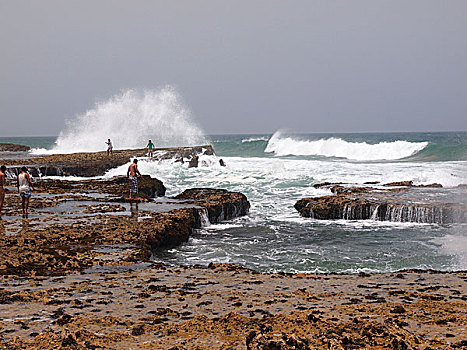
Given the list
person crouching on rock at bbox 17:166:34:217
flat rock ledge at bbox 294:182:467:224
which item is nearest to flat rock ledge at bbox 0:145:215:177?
person crouching on rock at bbox 17:166:34:217

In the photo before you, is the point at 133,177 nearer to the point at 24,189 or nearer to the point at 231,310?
the point at 24,189

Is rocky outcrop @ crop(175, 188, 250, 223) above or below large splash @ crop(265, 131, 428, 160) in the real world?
below

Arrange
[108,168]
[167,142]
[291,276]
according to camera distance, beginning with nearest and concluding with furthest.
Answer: [291,276], [108,168], [167,142]

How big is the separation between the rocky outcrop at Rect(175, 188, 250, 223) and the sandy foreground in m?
7.42

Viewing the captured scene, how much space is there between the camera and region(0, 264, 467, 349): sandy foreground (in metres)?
4.02

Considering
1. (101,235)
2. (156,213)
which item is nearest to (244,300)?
(101,235)

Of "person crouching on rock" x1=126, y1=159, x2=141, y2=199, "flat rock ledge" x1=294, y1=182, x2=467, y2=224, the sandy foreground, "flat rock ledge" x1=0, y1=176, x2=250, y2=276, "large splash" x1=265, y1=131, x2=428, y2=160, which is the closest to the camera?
the sandy foreground

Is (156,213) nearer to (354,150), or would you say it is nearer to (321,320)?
(321,320)

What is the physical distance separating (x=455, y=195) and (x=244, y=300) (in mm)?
15365

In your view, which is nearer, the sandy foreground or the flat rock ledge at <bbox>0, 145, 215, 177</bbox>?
the sandy foreground

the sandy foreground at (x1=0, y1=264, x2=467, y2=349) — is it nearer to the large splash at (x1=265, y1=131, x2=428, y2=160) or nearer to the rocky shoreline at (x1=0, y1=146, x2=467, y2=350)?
the rocky shoreline at (x1=0, y1=146, x2=467, y2=350)

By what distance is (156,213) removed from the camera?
13.1 metres

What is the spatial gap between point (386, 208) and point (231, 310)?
467 inches

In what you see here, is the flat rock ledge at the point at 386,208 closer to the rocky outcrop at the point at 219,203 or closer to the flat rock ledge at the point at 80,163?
the rocky outcrop at the point at 219,203
